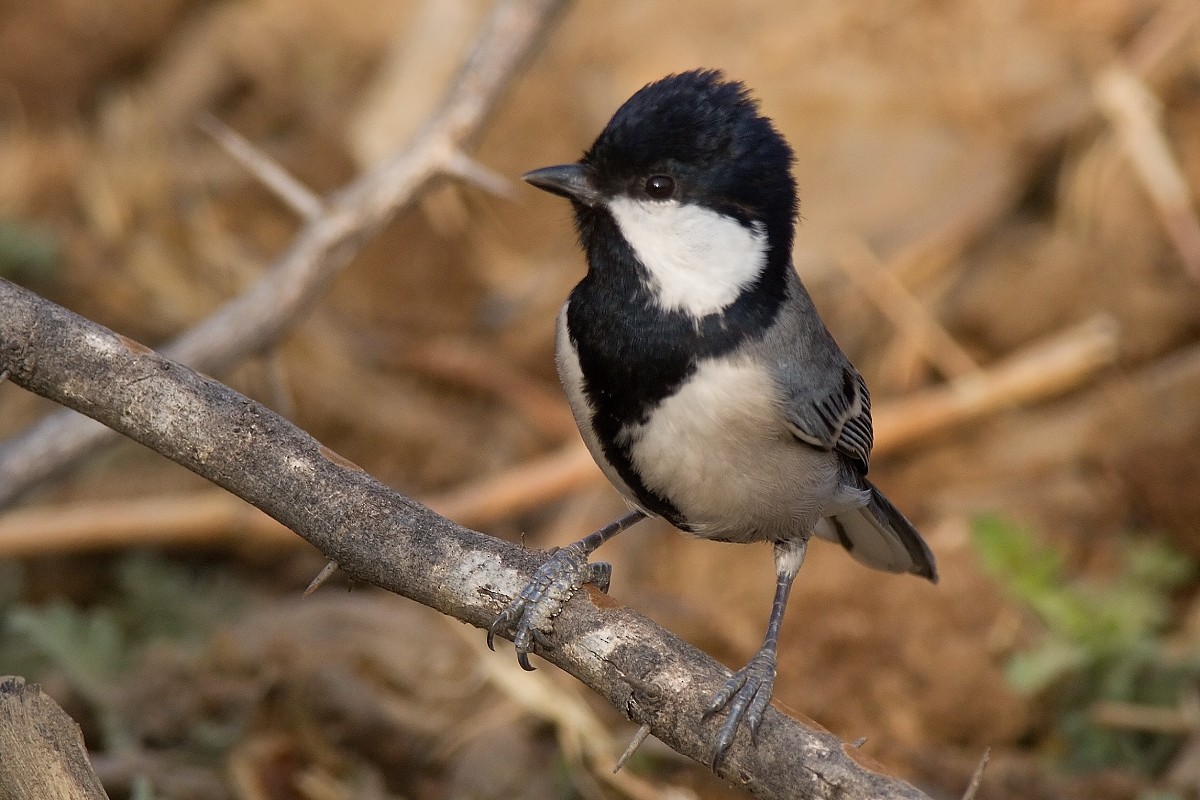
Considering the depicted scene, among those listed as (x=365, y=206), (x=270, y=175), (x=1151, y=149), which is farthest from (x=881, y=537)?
(x=1151, y=149)

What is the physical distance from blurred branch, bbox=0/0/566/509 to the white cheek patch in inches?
69.9

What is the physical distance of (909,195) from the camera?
25.7ft

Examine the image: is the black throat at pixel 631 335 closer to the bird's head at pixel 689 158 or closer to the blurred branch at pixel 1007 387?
the bird's head at pixel 689 158

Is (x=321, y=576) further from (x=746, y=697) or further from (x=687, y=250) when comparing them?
(x=687, y=250)

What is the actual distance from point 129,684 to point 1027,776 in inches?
130

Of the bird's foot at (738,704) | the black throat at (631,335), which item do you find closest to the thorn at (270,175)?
the black throat at (631,335)

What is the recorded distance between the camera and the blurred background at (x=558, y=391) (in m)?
5.19

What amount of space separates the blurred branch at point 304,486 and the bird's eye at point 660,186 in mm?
1000

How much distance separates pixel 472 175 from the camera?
199 inches

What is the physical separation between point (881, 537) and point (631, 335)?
139cm

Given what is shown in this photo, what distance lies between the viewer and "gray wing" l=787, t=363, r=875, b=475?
143 inches

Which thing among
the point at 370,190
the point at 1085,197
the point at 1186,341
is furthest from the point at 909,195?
the point at 370,190

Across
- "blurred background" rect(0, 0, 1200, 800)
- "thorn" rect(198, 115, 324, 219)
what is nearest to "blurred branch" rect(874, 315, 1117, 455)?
"blurred background" rect(0, 0, 1200, 800)

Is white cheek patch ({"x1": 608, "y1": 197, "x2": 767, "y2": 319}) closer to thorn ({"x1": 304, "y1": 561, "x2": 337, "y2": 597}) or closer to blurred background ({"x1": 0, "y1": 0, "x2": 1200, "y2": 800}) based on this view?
thorn ({"x1": 304, "y1": 561, "x2": 337, "y2": 597})
